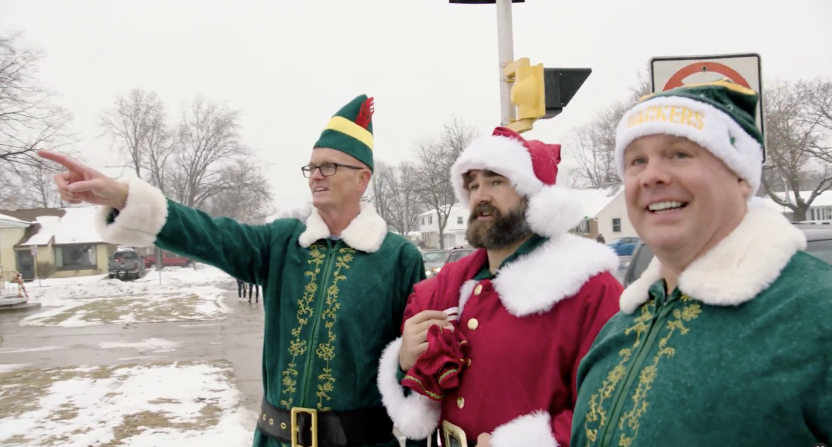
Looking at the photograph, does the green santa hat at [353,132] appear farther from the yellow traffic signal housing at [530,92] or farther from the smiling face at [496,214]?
the yellow traffic signal housing at [530,92]

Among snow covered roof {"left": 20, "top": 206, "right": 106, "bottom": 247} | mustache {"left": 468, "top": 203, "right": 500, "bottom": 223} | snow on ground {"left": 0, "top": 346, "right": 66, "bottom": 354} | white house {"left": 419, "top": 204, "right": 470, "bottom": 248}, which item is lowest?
white house {"left": 419, "top": 204, "right": 470, "bottom": 248}

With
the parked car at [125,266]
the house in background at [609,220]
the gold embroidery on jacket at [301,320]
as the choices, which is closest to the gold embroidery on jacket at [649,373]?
the gold embroidery on jacket at [301,320]

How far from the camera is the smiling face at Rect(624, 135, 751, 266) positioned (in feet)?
4.59

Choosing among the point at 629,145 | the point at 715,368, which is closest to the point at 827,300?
the point at 715,368

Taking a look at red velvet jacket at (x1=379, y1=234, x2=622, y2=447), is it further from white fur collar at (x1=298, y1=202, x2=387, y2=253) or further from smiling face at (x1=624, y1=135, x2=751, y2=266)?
white fur collar at (x1=298, y1=202, x2=387, y2=253)

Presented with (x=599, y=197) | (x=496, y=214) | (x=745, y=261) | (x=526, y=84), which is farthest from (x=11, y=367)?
(x=599, y=197)

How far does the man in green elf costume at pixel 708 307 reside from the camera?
115cm

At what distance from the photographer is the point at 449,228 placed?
7112 cm

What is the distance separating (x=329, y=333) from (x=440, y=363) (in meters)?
0.80

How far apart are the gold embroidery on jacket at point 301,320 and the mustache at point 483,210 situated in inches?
35.0

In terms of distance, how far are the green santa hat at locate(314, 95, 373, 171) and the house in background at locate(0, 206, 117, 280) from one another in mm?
42514

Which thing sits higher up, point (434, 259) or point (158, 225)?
point (158, 225)

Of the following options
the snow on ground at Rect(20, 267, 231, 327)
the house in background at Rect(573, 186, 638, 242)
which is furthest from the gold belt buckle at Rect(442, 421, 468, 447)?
the house in background at Rect(573, 186, 638, 242)

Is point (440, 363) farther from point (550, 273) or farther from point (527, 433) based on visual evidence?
point (550, 273)
